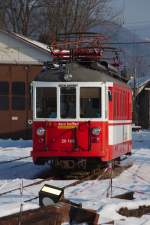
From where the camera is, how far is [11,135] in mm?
37375

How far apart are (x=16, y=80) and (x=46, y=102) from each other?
66.9ft

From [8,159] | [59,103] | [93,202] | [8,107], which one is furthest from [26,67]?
[93,202]

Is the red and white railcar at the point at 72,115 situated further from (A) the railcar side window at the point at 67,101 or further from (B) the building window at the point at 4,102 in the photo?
(B) the building window at the point at 4,102

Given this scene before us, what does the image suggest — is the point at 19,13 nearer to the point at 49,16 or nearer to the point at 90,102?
the point at 49,16

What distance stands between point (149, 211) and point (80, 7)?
57.7 metres

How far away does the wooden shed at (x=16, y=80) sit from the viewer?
37.3m

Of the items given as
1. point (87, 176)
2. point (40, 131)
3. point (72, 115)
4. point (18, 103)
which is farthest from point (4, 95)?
point (72, 115)

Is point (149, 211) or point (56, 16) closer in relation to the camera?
point (149, 211)

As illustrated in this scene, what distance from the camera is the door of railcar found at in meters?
17.0

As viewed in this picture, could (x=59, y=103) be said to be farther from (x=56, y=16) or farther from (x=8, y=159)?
(x=56, y=16)

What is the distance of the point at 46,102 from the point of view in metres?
17.4

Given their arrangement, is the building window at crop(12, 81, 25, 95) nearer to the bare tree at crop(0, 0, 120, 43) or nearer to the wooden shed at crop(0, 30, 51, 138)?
the wooden shed at crop(0, 30, 51, 138)

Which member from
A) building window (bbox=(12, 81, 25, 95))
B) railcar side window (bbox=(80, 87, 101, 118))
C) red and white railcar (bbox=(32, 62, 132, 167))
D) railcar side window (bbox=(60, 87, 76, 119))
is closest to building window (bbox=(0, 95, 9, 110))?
building window (bbox=(12, 81, 25, 95))

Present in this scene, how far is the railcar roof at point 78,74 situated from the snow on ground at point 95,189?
2.58 m
